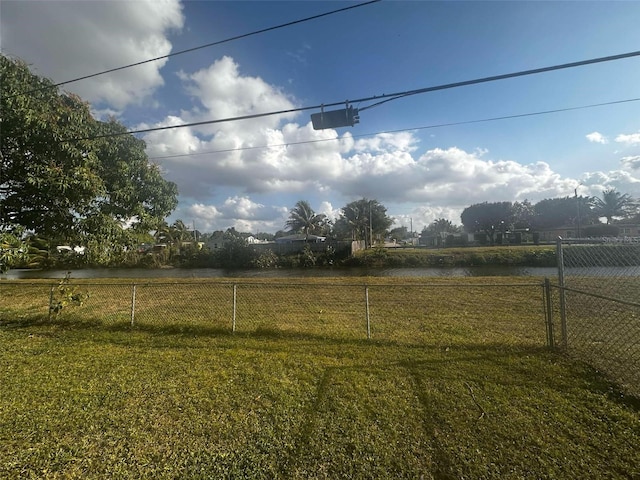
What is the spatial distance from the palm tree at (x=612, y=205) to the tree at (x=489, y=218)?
1584 centimetres

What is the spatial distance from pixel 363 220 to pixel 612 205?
4421cm

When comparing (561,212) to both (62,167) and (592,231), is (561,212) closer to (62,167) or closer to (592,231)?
(592,231)

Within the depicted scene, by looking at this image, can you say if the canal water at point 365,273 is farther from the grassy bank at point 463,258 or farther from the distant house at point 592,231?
the distant house at point 592,231

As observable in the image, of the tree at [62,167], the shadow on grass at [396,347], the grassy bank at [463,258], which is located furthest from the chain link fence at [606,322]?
the grassy bank at [463,258]

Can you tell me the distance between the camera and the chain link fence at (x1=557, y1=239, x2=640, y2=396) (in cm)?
365

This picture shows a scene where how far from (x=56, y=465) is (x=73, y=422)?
63cm

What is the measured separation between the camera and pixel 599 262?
4.42 meters

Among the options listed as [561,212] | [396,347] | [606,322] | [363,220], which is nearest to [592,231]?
[561,212]

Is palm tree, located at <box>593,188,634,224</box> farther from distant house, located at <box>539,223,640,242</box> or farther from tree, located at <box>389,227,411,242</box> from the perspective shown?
tree, located at <box>389,227,411,242</box>

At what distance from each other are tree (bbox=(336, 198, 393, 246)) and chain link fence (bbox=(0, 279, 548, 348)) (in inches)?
1568

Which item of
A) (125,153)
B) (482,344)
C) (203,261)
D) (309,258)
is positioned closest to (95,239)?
(125,153)

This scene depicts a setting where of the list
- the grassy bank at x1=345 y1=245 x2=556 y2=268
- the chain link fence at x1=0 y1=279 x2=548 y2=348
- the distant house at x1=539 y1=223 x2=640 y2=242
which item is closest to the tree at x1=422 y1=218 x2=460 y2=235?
the distant house at x1=539 y1=223 x2=640 y2=242

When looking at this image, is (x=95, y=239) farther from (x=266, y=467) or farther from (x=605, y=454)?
(x=605, y=454)

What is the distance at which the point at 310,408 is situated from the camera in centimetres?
302
